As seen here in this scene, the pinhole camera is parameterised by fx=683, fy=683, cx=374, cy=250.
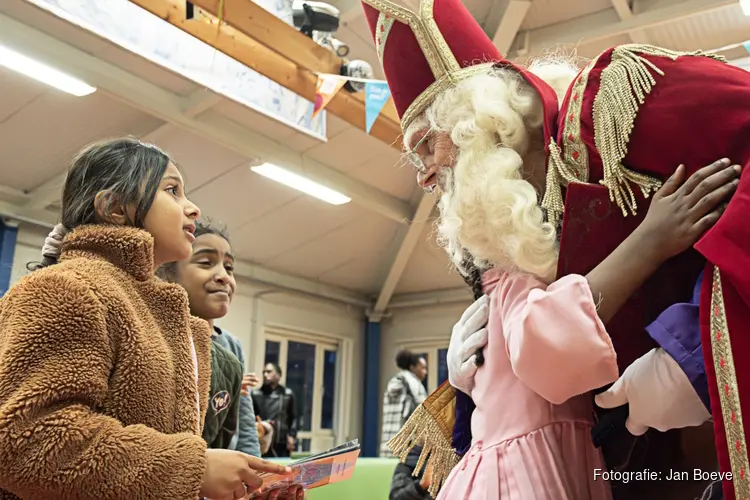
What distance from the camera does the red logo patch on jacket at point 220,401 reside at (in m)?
1.80

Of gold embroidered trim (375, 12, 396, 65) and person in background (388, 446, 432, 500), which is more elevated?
gold embroidered trim (375, 12, 396, 65)

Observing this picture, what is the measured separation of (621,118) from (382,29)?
1.80 ft

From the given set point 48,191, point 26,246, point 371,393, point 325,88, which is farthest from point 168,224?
point 371,393

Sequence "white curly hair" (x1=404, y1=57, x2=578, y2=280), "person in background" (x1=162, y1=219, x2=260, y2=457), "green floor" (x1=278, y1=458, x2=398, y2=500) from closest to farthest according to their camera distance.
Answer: "white curly hair" (x1=404, y1=57, x2=578, y2=280), "person in background" (x1=162, y1=219, x2=260, y2=457), "green floor" (x1=278, y1=458, x2=398, y2=500)

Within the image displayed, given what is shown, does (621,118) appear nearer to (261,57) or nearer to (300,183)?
(261,57)

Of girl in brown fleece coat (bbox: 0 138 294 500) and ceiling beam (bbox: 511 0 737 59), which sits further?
ceiling beam (bbox: 511 0 737 59)

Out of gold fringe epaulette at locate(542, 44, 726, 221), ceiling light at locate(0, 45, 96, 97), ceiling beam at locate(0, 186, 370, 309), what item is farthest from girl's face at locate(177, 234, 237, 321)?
ceiling beam at locate(0, 186, 370, 309)

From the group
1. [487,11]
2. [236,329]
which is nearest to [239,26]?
[487,11]

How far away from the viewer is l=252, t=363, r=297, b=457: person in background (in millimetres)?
6285

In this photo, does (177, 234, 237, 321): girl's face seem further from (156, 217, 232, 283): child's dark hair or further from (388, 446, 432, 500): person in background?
(388, 446, 432, 500): person in background

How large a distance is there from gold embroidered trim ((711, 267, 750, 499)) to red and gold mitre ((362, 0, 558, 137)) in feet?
1.88

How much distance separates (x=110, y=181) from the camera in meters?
1.23

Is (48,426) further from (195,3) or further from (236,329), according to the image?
(236,329)

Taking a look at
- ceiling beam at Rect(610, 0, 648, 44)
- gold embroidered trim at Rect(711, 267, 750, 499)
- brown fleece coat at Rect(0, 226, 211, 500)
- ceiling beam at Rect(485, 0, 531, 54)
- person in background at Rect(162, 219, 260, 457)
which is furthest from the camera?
ceiling beam at Rect(485, 0, 531, 54)
